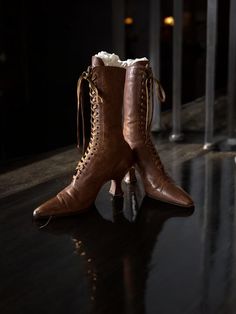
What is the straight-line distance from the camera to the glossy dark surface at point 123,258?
639 mm

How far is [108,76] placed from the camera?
101 centimetres

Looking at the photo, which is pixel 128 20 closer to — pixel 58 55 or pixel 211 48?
pixel 58 55

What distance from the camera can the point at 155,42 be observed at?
2182 millimetres

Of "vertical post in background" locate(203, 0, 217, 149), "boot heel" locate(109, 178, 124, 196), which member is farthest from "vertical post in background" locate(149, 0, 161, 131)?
"boot heel" locate(109, 178, 124, 196)

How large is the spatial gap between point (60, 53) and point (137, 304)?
5.30 ft

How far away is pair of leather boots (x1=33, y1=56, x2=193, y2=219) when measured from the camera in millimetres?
999

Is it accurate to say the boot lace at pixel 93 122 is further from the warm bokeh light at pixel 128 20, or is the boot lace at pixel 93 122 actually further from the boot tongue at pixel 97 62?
the warm bokeh light at pixel 128 20

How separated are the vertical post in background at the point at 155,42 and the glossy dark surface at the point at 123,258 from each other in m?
1.05

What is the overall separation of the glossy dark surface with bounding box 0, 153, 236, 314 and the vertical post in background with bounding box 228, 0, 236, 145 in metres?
0.81

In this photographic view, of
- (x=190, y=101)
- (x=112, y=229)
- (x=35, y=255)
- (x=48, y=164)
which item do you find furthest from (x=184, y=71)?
(x=35, y=255)

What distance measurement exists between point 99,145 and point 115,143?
0.04 metres

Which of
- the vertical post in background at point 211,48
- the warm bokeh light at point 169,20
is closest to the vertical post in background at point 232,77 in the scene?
the vertical post in background at point 211,48

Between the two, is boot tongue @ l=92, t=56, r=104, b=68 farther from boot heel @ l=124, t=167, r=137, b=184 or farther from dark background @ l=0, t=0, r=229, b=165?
Result: dark background @ l=0, t=0, r=229, b=165

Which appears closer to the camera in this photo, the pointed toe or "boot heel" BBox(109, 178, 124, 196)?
the pointed toe
